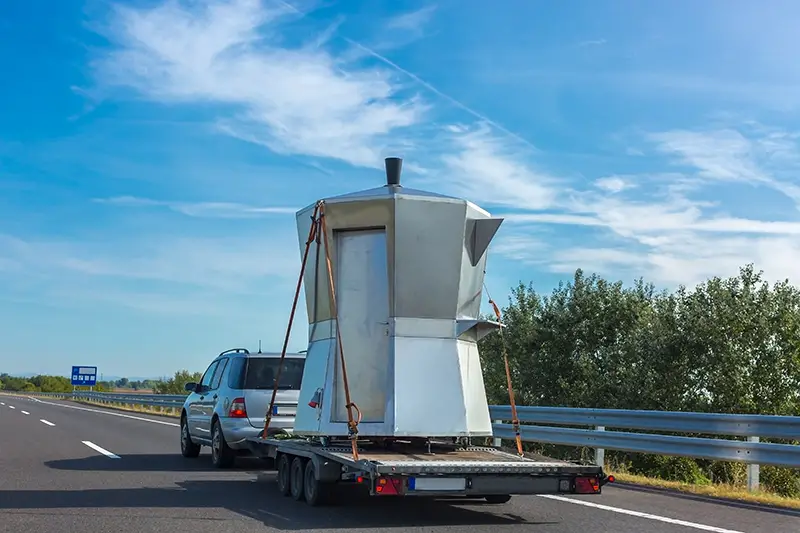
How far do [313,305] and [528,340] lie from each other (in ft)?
84.4

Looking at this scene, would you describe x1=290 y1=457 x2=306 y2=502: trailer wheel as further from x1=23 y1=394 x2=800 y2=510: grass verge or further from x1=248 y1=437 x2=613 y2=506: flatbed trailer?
x1=23 y1=394 x2=800 y2=510: grass verge

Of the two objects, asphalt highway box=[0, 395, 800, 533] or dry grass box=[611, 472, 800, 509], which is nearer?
asphalt highway box=[0, 395, 800, 533]

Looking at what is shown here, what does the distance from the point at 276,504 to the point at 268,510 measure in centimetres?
43

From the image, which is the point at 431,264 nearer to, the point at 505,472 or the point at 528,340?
the point at 505,472

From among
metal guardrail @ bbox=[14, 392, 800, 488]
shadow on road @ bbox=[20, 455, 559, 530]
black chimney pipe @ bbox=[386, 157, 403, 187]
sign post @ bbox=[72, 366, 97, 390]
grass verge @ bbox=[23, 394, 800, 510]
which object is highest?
black chimney pipe @ bbox=[386, 157, 403, 187]

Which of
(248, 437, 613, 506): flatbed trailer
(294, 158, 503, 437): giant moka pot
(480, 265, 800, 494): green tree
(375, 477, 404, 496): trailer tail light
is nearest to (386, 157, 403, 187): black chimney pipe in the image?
(294, 158, 503, 437): giant moka pot

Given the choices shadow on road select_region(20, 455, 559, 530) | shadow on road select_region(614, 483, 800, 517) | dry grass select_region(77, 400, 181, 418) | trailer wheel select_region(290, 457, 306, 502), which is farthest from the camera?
dry grass select_region(77, 400, 181, 418)

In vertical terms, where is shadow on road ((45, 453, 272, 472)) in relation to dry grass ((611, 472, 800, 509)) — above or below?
below

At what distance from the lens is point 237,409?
13547 millimetres

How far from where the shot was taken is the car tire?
13570mm

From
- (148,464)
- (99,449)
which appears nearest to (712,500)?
(148,464)

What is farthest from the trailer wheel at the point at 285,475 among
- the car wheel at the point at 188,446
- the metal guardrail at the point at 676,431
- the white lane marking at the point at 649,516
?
the car wheel at the point at 188,446

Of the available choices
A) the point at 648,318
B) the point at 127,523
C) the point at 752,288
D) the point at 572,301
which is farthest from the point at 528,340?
the point at 127,523

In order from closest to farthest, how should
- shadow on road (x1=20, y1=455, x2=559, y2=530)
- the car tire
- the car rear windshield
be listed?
1. shadow on road (x1=20, y1=455, x2=559, y2=530)
2. the car tire
3. the car rear windshield
